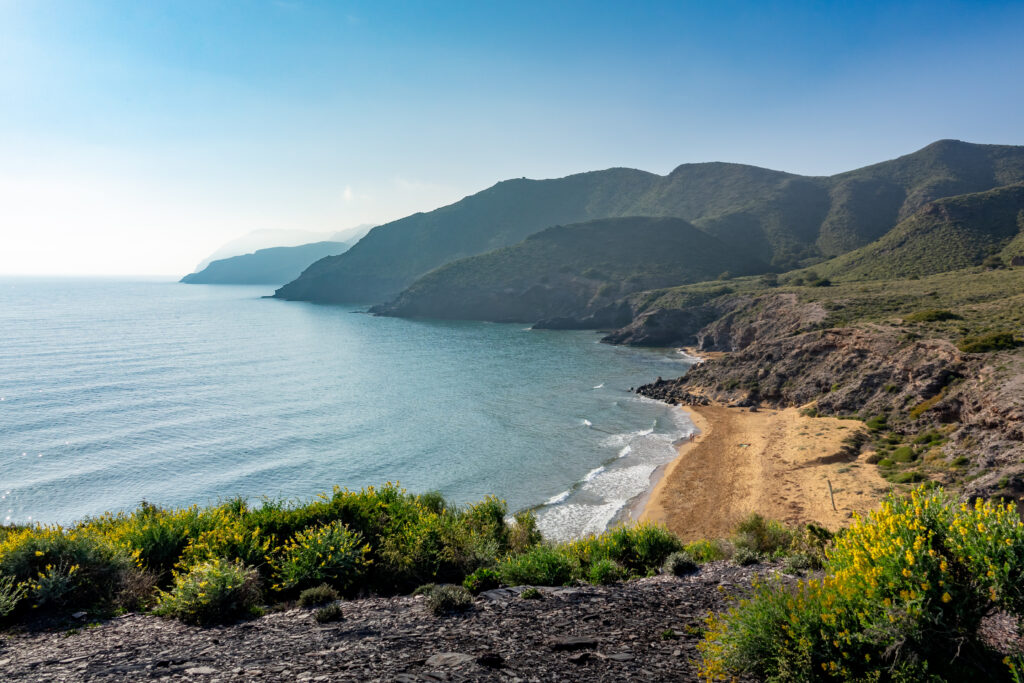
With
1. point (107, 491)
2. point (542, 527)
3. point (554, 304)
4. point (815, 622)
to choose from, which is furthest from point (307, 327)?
point (815, 622)

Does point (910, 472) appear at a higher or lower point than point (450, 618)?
lower

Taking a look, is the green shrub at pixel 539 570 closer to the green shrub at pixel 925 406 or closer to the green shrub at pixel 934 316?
the green shrub at pixel 925 406

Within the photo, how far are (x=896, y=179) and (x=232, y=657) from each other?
213m

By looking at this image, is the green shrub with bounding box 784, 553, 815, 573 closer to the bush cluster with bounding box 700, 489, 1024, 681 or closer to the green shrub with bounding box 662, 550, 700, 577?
the green shrub with bounding box 662, 550, 700, 577

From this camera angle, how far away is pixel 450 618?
9.92 metres

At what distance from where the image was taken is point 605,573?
42.4 feet

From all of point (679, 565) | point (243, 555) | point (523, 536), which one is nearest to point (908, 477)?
point (679, 565)

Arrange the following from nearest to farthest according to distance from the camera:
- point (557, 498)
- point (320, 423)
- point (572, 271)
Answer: point (557, 498), point (320, 423), point (572, 271)

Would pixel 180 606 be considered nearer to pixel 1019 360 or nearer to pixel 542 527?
pixel 542 527

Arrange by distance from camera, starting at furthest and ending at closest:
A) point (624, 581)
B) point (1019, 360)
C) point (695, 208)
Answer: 1. point (695, 208)
2. point (1019, 360)
3. point (624, 581)

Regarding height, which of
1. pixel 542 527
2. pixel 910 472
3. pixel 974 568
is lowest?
pixel 542 527

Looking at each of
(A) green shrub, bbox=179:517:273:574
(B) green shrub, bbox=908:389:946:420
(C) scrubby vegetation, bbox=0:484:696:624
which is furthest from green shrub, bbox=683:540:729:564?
(B) green shrub, bbox=908:389:946:420

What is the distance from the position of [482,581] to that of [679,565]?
16.7ft

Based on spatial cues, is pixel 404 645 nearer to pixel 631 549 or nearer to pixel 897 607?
pixel 897 607
